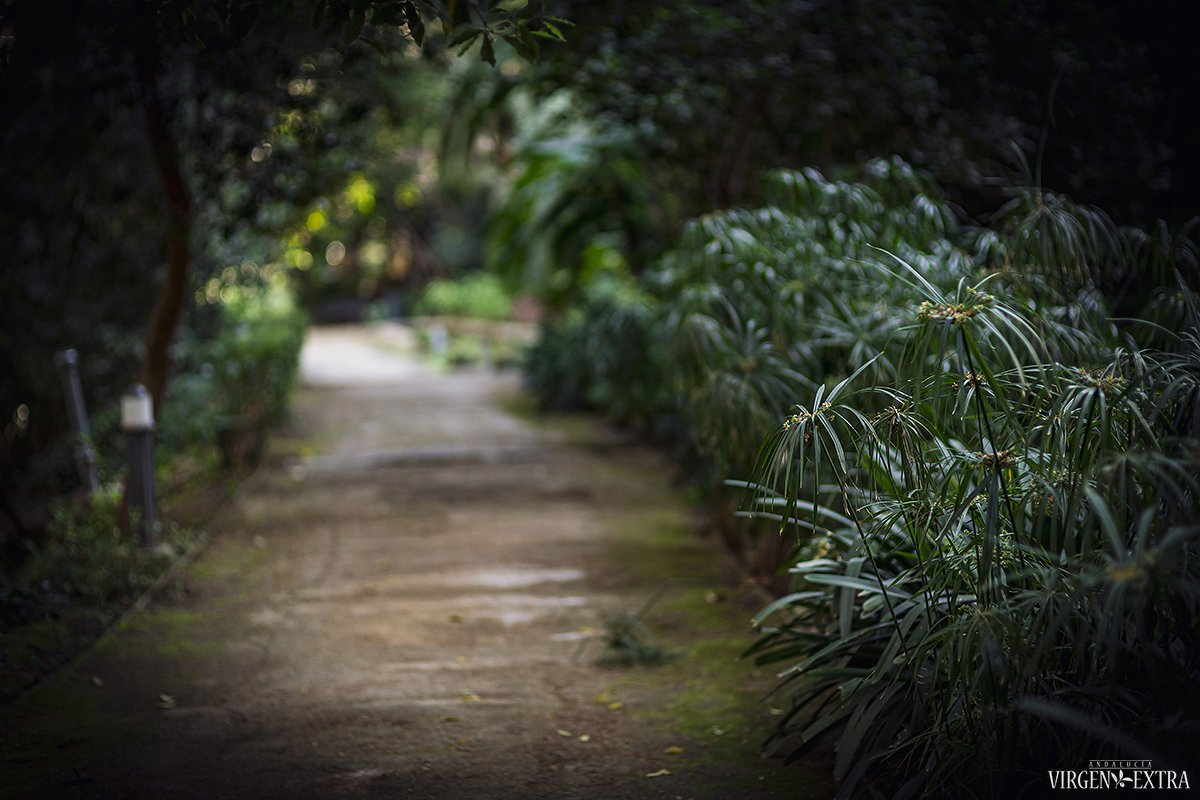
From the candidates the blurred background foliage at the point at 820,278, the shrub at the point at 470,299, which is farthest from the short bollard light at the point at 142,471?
the shrub at the point at 470,299

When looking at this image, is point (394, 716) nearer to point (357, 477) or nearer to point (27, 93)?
point (27, 93)

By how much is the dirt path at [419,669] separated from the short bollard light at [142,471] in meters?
0.36

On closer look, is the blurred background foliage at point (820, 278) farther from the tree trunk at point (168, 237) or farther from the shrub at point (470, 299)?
the shrub at point (470, 299)

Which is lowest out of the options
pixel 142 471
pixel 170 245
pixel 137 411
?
pixel 142 471

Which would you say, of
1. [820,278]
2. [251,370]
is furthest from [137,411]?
[820,278]

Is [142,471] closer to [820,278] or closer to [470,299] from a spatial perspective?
[820,278]

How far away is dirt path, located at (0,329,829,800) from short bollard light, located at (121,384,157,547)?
361 millimetres

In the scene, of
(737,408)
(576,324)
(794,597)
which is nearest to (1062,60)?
(737,408)

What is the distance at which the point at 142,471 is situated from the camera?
614cm

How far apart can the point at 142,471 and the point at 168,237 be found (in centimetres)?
146

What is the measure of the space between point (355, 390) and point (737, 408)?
11518 mm

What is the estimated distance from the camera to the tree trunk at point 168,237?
5.79 m

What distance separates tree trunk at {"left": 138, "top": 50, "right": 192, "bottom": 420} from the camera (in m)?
5.79

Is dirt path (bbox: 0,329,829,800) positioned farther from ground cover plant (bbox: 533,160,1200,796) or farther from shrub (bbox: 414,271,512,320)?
shrub (bbox: 414,271,512,320)
